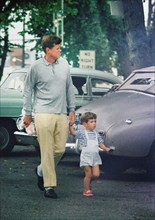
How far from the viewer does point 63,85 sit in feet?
12.7

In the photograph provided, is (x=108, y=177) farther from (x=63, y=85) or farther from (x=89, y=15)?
(x=89, y=15)

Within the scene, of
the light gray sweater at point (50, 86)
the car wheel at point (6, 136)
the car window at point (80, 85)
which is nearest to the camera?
the light gray sweater at point (50, 86)

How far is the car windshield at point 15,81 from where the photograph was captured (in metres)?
17.0

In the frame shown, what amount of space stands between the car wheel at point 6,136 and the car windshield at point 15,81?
77cm

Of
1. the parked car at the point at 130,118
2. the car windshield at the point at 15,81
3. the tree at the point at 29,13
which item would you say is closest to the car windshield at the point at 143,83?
the parked car at the point at 130,118

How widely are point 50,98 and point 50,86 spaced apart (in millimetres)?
79

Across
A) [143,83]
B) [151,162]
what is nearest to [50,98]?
[143,83]

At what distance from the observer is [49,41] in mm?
4012

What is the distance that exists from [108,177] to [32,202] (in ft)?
11.9

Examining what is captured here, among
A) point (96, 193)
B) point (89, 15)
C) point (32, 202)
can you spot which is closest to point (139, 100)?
point (32, 202)

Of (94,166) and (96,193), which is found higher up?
(94,166)

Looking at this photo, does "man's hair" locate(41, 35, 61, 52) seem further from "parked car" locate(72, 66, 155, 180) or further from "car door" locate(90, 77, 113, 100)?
"car door" locate(90, 77, 113, 100)

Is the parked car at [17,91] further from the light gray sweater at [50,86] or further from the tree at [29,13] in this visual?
the light gray sweater at [50,86]

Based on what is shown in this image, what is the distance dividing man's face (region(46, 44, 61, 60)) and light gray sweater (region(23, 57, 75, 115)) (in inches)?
1.8
